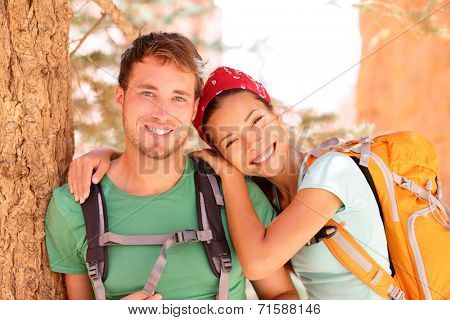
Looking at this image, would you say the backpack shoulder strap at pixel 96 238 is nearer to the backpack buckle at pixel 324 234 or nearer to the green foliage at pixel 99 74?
the backpack buckle at pixel 324 234

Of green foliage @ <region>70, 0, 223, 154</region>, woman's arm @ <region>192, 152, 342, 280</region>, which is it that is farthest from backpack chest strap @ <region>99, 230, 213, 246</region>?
green foliage @ <region>70, 0, 223, 154</region>

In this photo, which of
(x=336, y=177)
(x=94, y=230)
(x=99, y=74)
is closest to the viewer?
(x=336, y=177)

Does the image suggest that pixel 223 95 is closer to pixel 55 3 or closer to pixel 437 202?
pixel 55 3

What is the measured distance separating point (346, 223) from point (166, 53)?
3.06 feet

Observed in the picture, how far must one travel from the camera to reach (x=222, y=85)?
2.19m

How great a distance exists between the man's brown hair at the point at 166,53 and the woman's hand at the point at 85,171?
0.99 ft

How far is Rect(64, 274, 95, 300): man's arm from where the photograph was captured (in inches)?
80.7

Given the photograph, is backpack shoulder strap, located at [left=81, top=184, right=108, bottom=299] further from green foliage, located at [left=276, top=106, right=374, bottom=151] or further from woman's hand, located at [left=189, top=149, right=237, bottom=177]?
green foliage, located at [left=276, top=106, right=374, bottom=151]

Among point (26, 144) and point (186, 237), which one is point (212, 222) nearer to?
point (186, 237)

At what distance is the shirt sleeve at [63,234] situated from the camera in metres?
1.97

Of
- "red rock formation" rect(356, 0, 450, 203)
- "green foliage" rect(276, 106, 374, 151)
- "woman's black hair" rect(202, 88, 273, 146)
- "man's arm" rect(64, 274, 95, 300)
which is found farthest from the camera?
"red rock formation" rect(356, 0, 450, 203)

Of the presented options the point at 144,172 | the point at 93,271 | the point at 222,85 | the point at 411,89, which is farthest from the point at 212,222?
the point at 411,89

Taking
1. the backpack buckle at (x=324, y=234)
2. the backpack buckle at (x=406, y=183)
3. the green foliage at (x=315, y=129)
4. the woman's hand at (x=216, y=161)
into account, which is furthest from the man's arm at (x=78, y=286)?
the green foliage at (x=315, y=129)

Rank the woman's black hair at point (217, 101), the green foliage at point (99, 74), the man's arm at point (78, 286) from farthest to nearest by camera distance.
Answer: the green foliage at point (99, 74) → the woman's black hair at point (217, 101) → the man's arm at point (78, 286)
